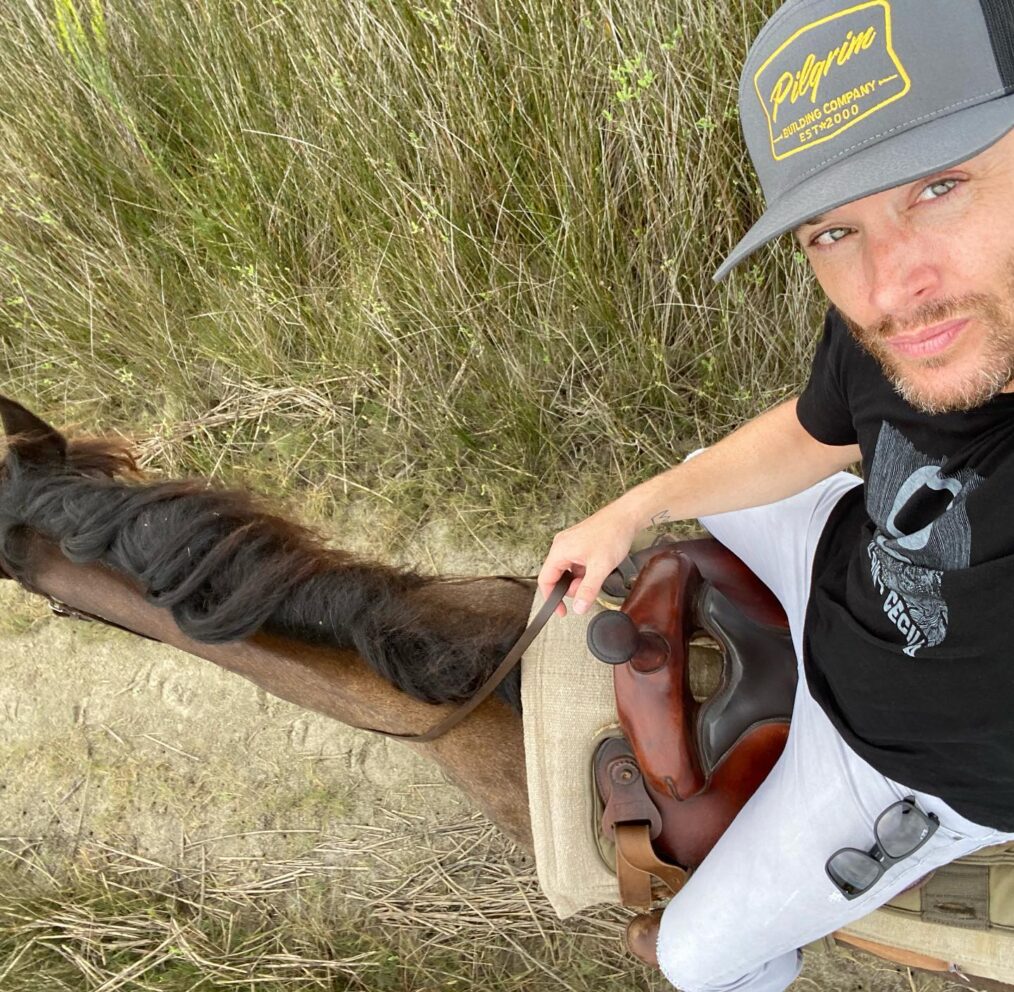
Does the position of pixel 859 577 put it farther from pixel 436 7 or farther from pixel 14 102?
pixel 14 102

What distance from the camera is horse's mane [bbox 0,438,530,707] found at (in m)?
1.30

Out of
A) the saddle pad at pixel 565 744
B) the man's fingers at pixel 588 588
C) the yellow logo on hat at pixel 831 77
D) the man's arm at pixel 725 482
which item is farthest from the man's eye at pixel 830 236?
the saddle pad at pixel 565 744

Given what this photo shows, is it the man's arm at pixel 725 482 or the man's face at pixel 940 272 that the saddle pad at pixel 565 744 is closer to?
the man's arm at pixel 725 482

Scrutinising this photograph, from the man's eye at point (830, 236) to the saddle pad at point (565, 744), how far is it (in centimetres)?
78

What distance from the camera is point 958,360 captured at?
90cm

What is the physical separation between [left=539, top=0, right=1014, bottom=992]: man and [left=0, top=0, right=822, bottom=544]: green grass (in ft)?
2.79

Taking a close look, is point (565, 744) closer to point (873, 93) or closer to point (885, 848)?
A: point (885, 848)

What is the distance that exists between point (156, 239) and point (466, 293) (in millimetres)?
1320

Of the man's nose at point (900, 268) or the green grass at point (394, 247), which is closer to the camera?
the man's nose at point (900, 268)

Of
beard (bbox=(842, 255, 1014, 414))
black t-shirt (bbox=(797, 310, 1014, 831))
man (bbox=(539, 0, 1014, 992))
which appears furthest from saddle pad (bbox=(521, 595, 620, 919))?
beard (bbox=(842, 255, 1014, 414))

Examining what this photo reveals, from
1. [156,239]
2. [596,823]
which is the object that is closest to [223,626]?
[596,823]

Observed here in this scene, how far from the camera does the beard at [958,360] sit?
86cm

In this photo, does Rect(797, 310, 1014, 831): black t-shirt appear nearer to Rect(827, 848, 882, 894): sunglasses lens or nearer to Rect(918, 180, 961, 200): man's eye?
Rect(827, 848, 882, 894): sunglasses lens

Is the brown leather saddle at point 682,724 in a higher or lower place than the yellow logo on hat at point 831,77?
lower
